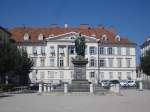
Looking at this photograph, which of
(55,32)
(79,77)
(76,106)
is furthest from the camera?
(55,32)

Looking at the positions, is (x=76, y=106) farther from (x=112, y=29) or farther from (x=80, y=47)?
(x=112, y=29)

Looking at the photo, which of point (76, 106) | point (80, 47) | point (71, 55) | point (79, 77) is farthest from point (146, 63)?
point (76, 106)

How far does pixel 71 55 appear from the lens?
280 ft

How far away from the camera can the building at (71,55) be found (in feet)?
278

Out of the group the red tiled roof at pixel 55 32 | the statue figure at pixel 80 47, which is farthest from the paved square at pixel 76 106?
the red tiled roof at pixel 55 32

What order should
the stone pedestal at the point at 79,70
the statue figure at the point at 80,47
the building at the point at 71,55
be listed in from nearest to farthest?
1. the stone pedestal at the point at 79,70
2. the statue figure at the point at 80,47
3. the building at the point at 71,55

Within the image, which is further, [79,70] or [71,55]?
[71,55]

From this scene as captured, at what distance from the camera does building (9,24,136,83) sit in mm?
84625

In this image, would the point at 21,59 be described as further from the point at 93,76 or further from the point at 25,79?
the point at 93,76

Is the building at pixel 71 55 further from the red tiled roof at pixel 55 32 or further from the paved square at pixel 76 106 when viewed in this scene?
the paved square at pixel 76 106

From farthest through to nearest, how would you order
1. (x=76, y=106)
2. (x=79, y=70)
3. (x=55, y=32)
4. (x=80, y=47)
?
(x=55, y=32), (x=80, y=47), (x=79, y=70), (x=76, y=106)

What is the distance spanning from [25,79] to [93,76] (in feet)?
54.0

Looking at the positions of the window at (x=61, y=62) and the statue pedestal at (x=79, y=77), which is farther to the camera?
the window at (x=61, y=62)

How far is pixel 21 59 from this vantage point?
62875 millimetres
